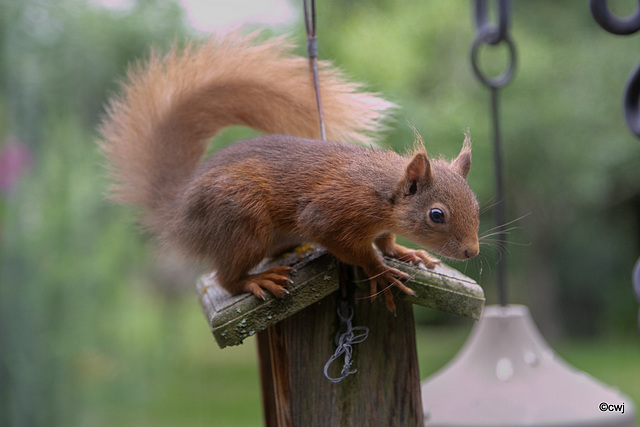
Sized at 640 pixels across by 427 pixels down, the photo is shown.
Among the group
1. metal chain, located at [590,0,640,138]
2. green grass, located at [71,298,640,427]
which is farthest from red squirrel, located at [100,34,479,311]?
green grass, located at [71,298,640,427]

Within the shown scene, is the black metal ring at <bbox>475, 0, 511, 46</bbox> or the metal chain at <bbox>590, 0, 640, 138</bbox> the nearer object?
the metal chain at <bbox>590, 0, 640, 138</bbox>

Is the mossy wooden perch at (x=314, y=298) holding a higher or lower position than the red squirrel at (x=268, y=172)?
lower

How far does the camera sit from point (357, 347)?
2.90 feet

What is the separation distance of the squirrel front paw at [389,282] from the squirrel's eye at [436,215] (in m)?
0.10

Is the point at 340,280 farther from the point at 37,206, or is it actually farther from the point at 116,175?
the point at 37,206

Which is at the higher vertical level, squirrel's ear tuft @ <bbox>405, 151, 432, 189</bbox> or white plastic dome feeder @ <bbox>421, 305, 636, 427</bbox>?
squirrel's ear tuft @ <bbox>405, 151, 432, 189</bbox>

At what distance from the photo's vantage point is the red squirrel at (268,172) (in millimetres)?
764

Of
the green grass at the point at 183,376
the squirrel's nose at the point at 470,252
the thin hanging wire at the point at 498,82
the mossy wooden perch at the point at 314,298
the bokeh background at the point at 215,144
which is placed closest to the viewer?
the squirrel's nose at the point at 470,252

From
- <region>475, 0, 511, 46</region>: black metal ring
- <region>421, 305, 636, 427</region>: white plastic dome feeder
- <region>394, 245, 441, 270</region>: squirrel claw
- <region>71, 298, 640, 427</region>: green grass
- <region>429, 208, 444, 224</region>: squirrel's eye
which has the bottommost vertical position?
<region>71, 298, 640, 427</region>: green grass

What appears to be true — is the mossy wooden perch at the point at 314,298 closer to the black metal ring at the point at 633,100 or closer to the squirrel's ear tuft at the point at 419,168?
the squirrel's ear tuft at the point at 419,168

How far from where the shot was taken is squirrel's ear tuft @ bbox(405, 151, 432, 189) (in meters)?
0.72

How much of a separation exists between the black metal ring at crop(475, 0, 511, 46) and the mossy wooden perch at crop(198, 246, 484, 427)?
63cm

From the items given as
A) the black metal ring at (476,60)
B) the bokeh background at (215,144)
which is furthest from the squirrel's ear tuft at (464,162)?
the bokeh background at (215,144)

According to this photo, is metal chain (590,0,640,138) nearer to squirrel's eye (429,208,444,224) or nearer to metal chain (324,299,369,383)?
squirrel's eye (429,208,444,224)
